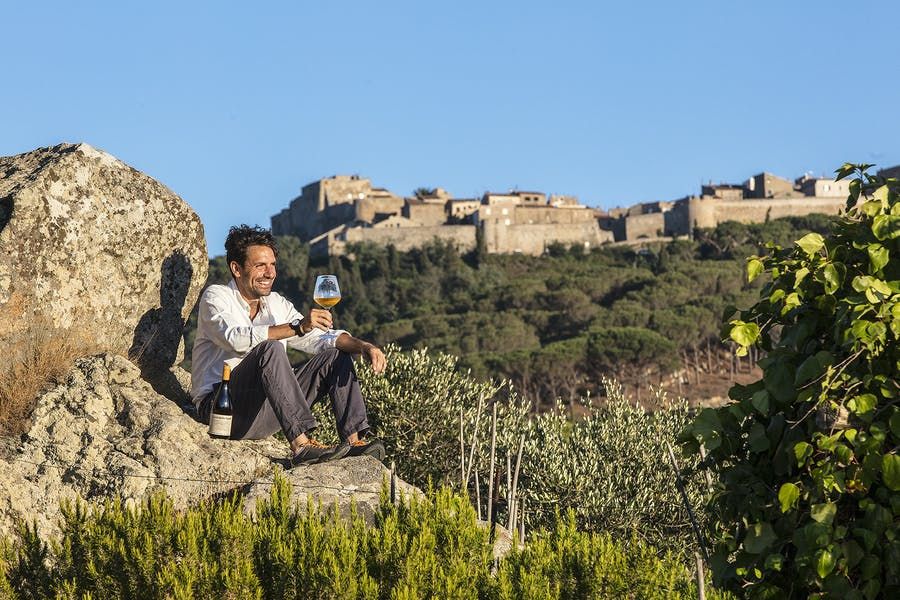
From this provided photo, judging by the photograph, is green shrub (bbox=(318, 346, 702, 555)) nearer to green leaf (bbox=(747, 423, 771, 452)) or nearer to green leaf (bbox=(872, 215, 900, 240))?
green leaf (bbox=(747, 423, 771, 452))

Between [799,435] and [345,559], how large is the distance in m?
1.70

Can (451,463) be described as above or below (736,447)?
below

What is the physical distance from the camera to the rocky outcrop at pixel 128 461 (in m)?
5.86

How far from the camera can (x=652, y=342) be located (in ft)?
148

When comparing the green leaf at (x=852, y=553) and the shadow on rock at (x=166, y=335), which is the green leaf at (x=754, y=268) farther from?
the shadow on rock at (x=166, y=335)

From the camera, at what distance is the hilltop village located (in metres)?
85.8

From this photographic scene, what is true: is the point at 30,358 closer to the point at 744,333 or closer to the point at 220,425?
the point at 220,425

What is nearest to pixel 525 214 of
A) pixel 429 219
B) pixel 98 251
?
pixel 429 219

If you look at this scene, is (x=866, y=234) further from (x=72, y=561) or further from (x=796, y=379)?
(x=72, y=561)

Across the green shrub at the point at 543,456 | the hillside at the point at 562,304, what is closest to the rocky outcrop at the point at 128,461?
the green shrub at the point at 543,456

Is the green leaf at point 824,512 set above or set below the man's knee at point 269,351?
below

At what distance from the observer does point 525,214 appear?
305 ft

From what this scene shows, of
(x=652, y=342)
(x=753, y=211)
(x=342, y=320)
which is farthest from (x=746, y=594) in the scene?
(x=753, y=211)

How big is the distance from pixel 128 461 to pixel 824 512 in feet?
12.0
